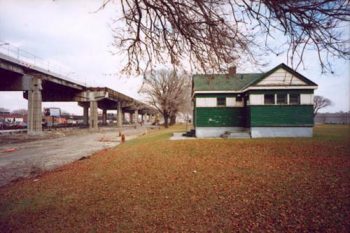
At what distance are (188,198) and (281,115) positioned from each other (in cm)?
1909

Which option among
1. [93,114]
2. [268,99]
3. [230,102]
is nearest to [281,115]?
[268,99]

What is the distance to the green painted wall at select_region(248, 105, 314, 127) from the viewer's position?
2447cm

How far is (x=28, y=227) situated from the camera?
6.53 metres

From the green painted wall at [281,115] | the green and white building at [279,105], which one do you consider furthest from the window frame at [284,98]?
the green painted wall at [281,115]

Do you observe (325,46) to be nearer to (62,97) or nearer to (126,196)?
(126,196)

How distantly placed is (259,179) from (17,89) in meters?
33.1

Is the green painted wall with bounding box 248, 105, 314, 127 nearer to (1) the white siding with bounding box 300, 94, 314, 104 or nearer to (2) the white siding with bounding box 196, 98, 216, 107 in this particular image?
(1) the white siding with bounding box 300, 94, 314, 104

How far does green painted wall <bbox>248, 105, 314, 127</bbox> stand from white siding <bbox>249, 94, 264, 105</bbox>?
0.36 metres

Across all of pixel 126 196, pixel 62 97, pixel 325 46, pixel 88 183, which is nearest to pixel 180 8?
pixel 325 46

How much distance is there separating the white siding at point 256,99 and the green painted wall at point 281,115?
0.36 meters

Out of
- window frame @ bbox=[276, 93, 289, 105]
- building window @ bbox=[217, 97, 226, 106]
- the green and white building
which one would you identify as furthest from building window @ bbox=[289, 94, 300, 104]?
building window @ bbox=[217, 97, 226, 106]

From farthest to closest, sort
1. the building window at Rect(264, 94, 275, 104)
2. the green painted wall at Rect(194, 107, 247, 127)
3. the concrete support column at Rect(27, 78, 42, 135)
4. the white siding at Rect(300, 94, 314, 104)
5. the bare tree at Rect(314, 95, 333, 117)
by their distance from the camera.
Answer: the bare tree at Rect(314, 95, 333, 117), the concrete support column at Rect(27, 78, 42, 135), the green painted wall at Rect(194, 107, 247, 127), the building window at Rect(264, 94, 275, 104), the white siding at Rect(300, 94, 314, 104)

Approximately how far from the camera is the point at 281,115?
Answer: 81.1 feet

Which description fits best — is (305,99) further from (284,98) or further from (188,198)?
(188,198)
